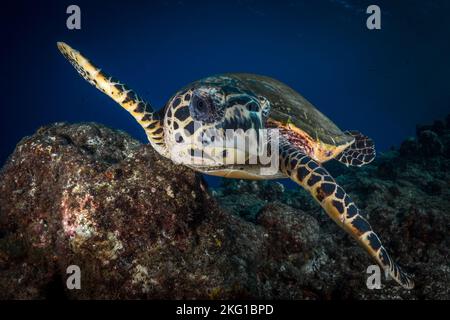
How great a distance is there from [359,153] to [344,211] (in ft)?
13.9

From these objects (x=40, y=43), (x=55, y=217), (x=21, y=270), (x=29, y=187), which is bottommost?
(x=21, y=270)

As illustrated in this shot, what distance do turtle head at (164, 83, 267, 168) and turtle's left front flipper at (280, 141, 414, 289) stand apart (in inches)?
33.2

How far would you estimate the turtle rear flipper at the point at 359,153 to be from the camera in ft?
20.9

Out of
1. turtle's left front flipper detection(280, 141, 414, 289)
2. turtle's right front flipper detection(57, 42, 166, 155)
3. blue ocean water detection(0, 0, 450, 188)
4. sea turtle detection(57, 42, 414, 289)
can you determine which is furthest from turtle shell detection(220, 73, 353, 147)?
blue ocean water detection(0, 0, 450, 188)

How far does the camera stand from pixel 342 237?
4176 millimetres

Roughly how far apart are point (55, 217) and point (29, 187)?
775 millimetres

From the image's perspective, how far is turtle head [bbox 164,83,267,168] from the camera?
274cm

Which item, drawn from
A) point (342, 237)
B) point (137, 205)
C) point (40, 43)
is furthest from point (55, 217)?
point (40, 43)

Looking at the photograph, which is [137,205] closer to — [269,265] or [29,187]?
[29,187]

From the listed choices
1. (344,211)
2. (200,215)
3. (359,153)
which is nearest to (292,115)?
(344,211)

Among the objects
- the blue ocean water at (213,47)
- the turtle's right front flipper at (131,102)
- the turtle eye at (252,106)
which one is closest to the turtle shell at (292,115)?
the turtle eye at (252,106)

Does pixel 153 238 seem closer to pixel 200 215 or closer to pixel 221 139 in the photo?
pixel 200 215

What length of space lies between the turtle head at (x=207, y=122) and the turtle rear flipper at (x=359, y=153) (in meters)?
4.48

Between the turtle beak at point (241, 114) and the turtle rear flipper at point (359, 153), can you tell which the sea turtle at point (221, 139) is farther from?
the turtle rear flipper at point (359, 153)
